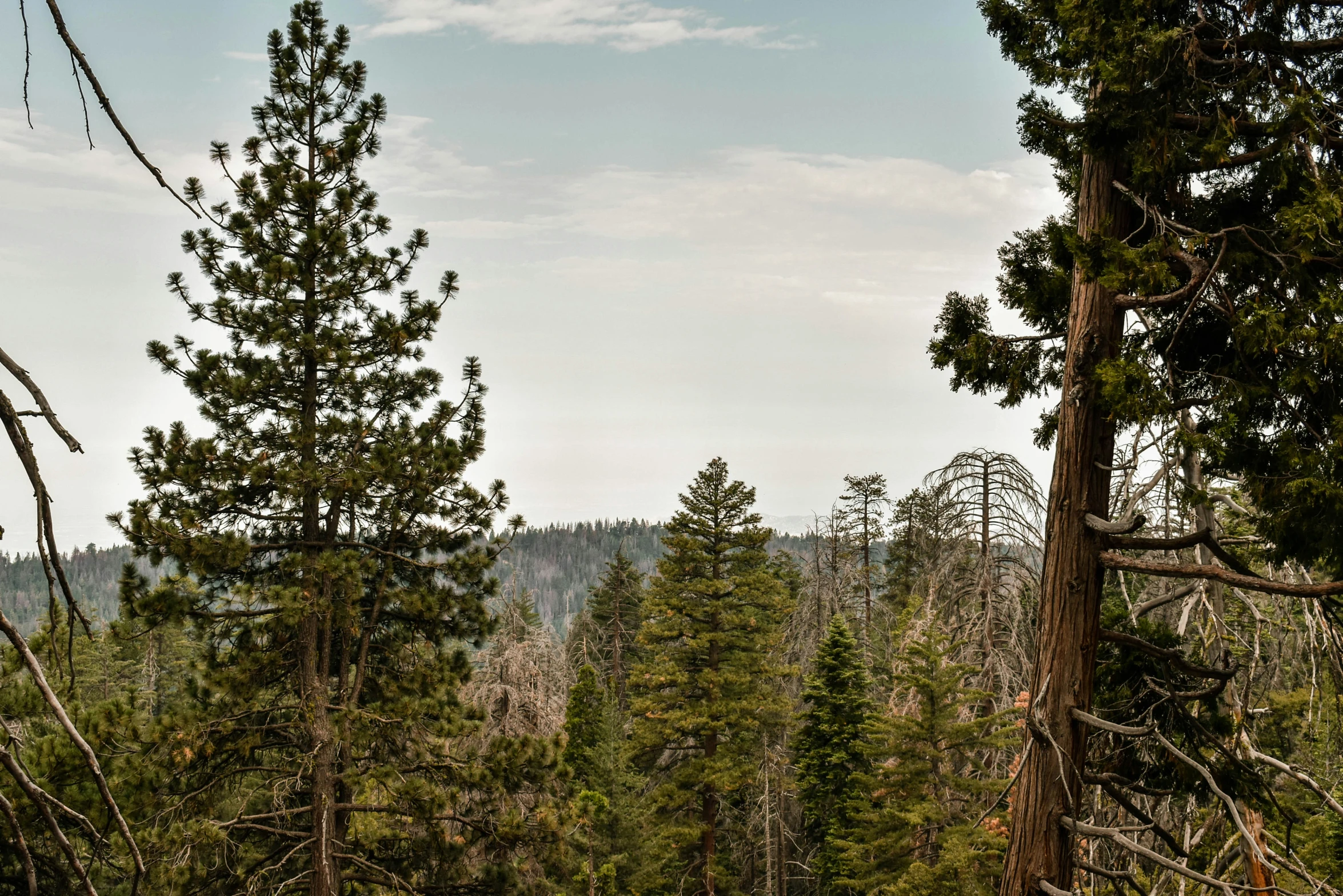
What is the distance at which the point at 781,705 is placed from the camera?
834 inches

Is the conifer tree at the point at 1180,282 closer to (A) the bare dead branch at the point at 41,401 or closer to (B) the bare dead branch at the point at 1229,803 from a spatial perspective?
(B) the bare dead branch at the point at 1229,803

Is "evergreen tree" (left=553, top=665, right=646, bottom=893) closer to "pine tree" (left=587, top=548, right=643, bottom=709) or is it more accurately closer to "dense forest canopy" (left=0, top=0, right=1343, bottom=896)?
"dense forest canopy" (left=0, top=0, right=1343, bottom=896)

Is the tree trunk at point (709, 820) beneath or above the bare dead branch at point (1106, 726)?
beneath

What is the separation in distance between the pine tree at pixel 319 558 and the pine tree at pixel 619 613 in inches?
1003

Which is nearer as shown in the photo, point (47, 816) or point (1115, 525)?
point (47, 816)

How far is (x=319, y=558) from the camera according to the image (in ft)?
31.7

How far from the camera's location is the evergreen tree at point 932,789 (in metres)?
14.1

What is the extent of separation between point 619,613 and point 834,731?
17997 millimetres

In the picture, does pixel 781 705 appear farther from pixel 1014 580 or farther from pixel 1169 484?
pixel 1169 484

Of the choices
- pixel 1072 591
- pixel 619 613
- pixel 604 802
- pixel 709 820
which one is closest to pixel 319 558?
pixel 1072 591

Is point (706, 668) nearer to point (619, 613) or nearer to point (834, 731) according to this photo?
point (834, 731)

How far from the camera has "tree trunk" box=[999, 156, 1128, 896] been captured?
468 cm

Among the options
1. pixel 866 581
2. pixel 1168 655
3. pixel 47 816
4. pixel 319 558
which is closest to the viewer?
pixel 47 816

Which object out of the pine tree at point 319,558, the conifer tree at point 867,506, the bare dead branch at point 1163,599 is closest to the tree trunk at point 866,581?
the conifer tree at point 867,506
